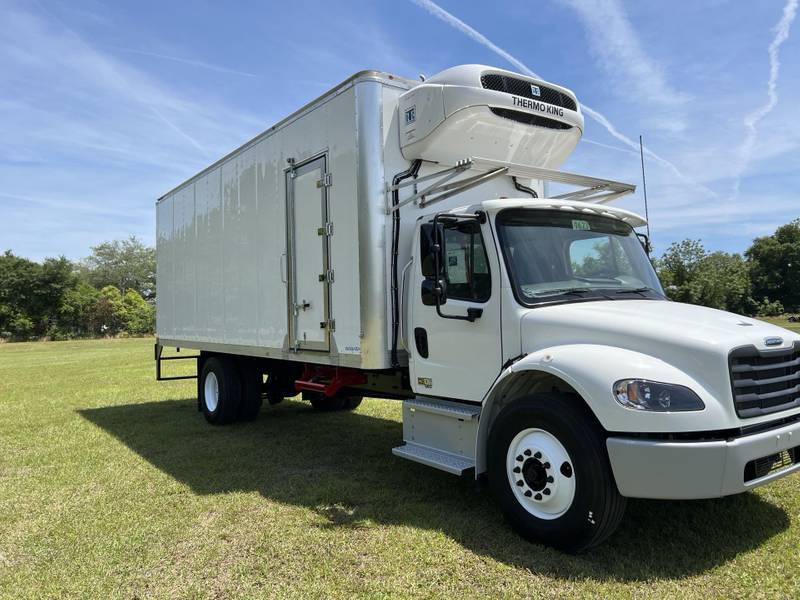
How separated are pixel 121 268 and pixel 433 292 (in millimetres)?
92430

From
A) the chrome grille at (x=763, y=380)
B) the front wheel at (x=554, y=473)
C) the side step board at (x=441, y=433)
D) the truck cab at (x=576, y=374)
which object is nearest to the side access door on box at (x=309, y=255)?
the truck cab at (x=576, y=374)

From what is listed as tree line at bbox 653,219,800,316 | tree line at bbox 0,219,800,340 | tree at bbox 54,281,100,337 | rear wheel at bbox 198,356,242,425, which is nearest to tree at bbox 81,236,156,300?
tree line at bbox 0,219,800,340

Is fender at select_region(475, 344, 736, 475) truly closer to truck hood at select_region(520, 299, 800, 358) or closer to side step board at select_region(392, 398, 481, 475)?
truck hood at select_region(520, 299, 800, 358)

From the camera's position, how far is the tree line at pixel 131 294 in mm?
52406

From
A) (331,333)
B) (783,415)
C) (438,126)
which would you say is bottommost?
(783,415)

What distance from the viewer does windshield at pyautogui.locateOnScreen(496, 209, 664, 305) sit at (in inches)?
184

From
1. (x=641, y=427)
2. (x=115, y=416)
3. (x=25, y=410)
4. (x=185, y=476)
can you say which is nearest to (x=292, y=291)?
(x=185, y=476)

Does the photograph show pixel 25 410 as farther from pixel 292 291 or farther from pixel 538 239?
pixel 538 239

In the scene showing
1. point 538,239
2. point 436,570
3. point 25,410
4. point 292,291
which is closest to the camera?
point 436,570

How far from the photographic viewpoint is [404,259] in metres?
5.58

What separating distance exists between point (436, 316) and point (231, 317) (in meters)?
4.32

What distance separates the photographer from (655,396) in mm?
3594

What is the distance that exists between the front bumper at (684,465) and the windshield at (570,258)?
4.57 ft

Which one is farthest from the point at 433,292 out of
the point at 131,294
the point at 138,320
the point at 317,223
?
the point at 131,294
